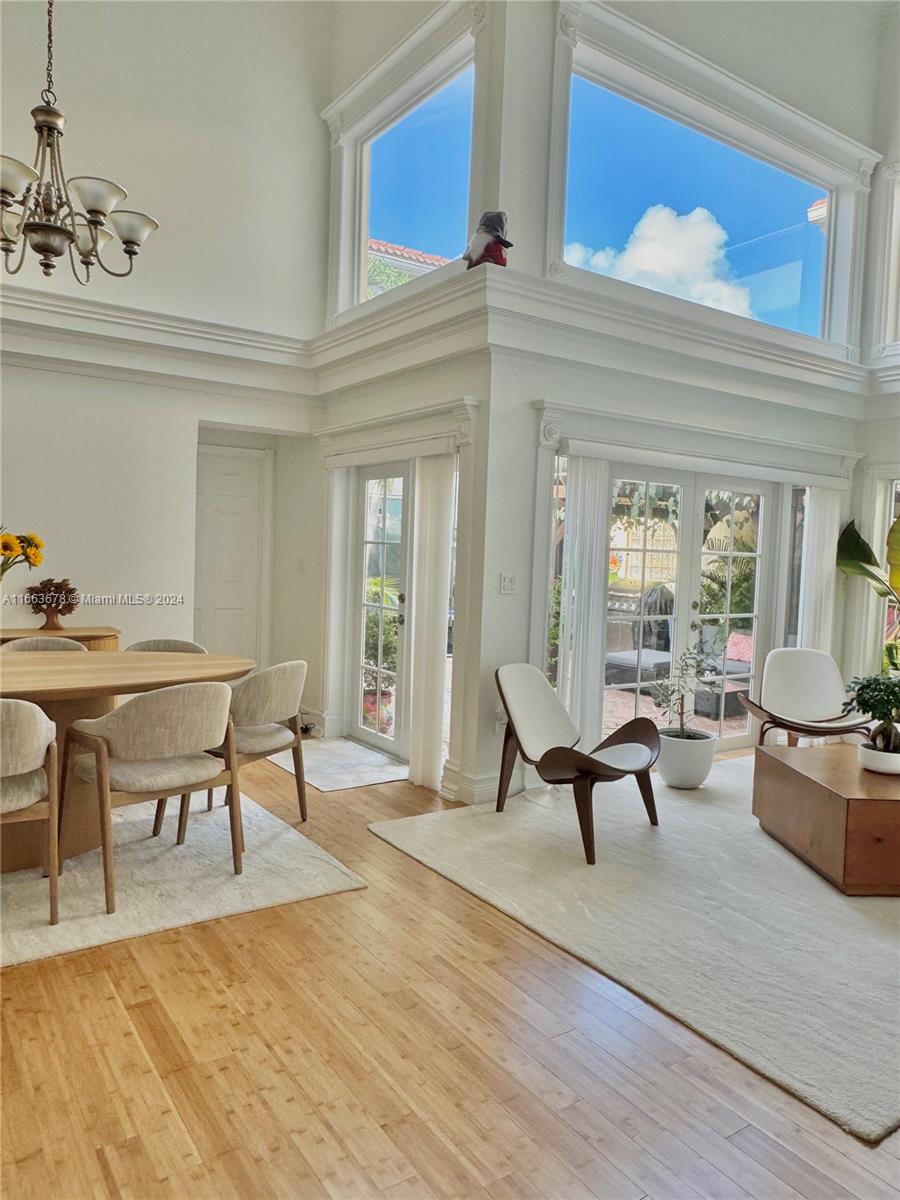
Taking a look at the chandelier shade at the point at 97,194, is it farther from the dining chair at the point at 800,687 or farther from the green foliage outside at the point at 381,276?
the dining chair at the point at 800,687

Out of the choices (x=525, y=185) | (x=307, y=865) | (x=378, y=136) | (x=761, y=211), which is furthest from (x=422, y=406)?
(x=761, y=211)

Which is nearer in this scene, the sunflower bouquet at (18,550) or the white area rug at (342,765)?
the sunflower bouquet at (18,550)

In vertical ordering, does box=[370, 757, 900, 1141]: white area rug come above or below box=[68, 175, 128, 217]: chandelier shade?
below

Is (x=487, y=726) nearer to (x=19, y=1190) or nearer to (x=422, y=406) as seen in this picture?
(x=422, y=406)

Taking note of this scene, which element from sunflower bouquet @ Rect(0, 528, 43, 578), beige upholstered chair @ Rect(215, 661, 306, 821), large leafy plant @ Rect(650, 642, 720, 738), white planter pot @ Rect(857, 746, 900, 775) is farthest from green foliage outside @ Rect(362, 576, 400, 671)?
white planter pot @ Rect(857, 746, 900, 775)

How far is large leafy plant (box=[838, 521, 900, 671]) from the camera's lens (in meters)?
5.62

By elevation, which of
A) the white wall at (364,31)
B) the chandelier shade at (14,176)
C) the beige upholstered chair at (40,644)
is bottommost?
the beige upholstered chair at (40,644)

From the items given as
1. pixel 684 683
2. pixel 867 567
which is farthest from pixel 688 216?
pixel 684 683

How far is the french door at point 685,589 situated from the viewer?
5027 mm

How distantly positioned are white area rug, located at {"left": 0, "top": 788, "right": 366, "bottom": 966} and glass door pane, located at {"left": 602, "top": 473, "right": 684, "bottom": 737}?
2.27 metres

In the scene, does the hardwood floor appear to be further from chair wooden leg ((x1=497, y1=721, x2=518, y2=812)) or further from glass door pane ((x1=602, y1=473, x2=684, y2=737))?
glass door pane ((x1=602, y1=473, x2=684, y2=737))

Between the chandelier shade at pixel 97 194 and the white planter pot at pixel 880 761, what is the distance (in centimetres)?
376

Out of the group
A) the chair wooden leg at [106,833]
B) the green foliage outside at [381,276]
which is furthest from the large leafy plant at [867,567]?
the chair wooden leg at [106,833]

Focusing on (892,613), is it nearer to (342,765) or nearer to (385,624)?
(385,624)
